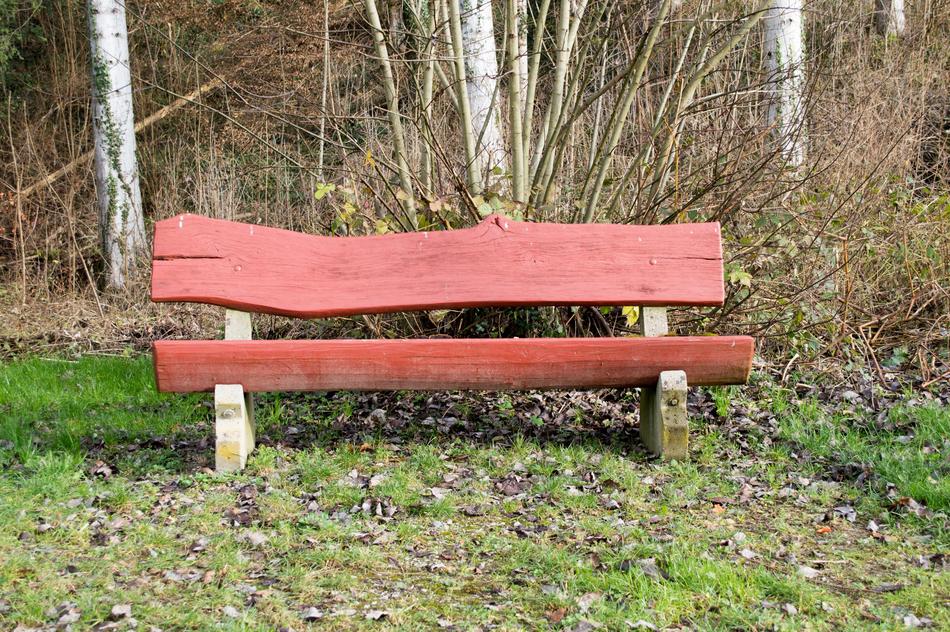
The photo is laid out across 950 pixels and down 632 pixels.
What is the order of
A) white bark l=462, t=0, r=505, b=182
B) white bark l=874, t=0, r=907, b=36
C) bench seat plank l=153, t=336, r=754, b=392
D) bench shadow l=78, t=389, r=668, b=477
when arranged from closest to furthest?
1. bench seat plank l=153, t=336, r=754, b=392
2. bench shadow l=78, t=389, r=668, b=477
3. white bark l=462, t=0, r=505, b=182
4. white bark l=874, t=0, r=907, b=36

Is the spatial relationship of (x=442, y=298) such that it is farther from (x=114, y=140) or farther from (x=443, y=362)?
(x=114, y=140)

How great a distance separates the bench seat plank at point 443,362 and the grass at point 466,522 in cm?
38

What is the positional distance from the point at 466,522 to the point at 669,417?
1104 millimetres

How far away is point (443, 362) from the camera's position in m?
3.91

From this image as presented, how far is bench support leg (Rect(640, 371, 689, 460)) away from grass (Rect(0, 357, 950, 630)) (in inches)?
3.9

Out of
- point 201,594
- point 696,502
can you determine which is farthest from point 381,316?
point 201,594

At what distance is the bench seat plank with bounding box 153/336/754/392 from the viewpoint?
385 centimetres

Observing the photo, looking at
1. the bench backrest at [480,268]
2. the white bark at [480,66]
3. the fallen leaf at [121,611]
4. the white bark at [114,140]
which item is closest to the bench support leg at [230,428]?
the bench backrest at [480,268]

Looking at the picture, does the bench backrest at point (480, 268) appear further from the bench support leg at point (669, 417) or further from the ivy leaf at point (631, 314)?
the ivy leaf at point (631, 314)

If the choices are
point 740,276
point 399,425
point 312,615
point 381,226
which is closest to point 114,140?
point 381,226

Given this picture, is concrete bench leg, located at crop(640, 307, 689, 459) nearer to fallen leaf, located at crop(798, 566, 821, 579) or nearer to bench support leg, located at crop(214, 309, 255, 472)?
fallen leaf, located at crop(798, 566, 821, 579)

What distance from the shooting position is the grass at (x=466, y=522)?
105 inches

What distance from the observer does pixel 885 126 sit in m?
6.18

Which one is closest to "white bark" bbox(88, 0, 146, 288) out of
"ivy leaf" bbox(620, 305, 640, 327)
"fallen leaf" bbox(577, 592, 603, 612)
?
"ivy leaf" bbox(620, 305, 640, 327)
